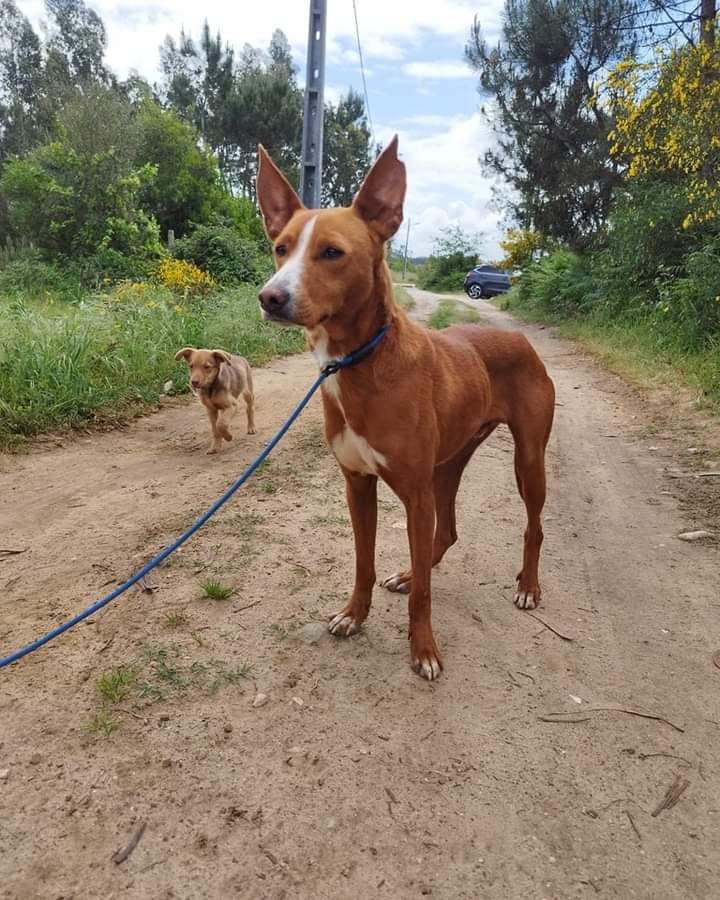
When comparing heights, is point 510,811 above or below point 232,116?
below

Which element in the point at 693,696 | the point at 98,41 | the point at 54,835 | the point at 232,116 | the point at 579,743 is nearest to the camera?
the point at 54,835

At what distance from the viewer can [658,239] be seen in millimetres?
13297

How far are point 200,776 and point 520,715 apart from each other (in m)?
1.26

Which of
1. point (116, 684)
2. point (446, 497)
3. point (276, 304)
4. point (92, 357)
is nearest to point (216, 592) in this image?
point (116, 684)

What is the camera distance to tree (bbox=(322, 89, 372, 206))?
4094 centimetres

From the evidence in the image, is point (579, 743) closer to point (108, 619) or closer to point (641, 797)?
point (641, 797)

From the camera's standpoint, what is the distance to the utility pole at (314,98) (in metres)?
11.6

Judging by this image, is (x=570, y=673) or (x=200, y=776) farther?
(x=570, y=673)

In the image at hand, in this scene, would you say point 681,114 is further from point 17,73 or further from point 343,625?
point 17,73

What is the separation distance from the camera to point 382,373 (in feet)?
8.59

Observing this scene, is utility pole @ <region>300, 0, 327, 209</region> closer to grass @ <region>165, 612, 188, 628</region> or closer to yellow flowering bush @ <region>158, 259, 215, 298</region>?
yellow flowering bush @ <region>158, 259, 215, 298</region>

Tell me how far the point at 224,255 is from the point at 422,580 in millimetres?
17682

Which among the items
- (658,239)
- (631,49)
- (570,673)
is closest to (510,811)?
(570,673)

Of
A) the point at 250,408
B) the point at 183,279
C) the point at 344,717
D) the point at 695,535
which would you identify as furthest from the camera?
the point at 183,279
